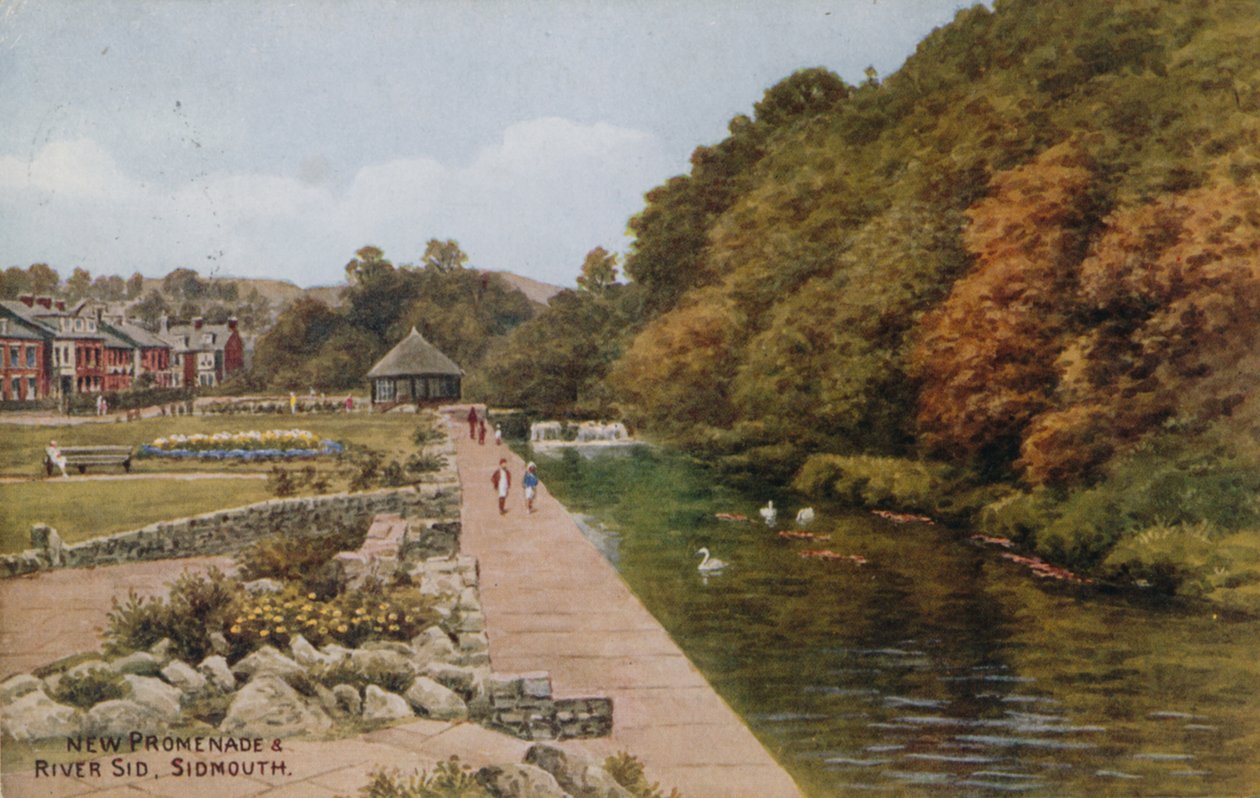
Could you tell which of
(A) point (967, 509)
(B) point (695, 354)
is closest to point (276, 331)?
(B) point (695, 354)

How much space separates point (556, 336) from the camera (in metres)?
18.1

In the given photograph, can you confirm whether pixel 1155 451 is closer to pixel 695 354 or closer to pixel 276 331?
pixel 695 354

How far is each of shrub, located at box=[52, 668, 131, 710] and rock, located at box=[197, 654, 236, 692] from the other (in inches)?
20.6

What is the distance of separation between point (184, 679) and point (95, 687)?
551 mm

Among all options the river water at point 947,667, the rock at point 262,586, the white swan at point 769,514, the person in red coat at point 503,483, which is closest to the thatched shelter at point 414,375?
the person in red coat at point 503,483

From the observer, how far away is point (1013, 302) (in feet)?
40.0

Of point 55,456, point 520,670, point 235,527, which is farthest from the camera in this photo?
point 235,527

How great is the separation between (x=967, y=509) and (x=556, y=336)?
7770mm

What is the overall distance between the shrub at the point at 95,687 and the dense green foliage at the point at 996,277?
7.03 meters

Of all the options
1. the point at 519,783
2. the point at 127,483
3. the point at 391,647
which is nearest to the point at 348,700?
the point at 391,647

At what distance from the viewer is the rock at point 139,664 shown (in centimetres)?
712

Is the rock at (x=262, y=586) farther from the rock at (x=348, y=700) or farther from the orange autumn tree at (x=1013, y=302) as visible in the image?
the orange autumn tree at (x=1013, y=302)

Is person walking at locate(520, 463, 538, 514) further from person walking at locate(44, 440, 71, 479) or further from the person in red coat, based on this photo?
person walking at locate(44, 440, 71, 479)

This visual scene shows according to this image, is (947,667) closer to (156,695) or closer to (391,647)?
(391,647)
